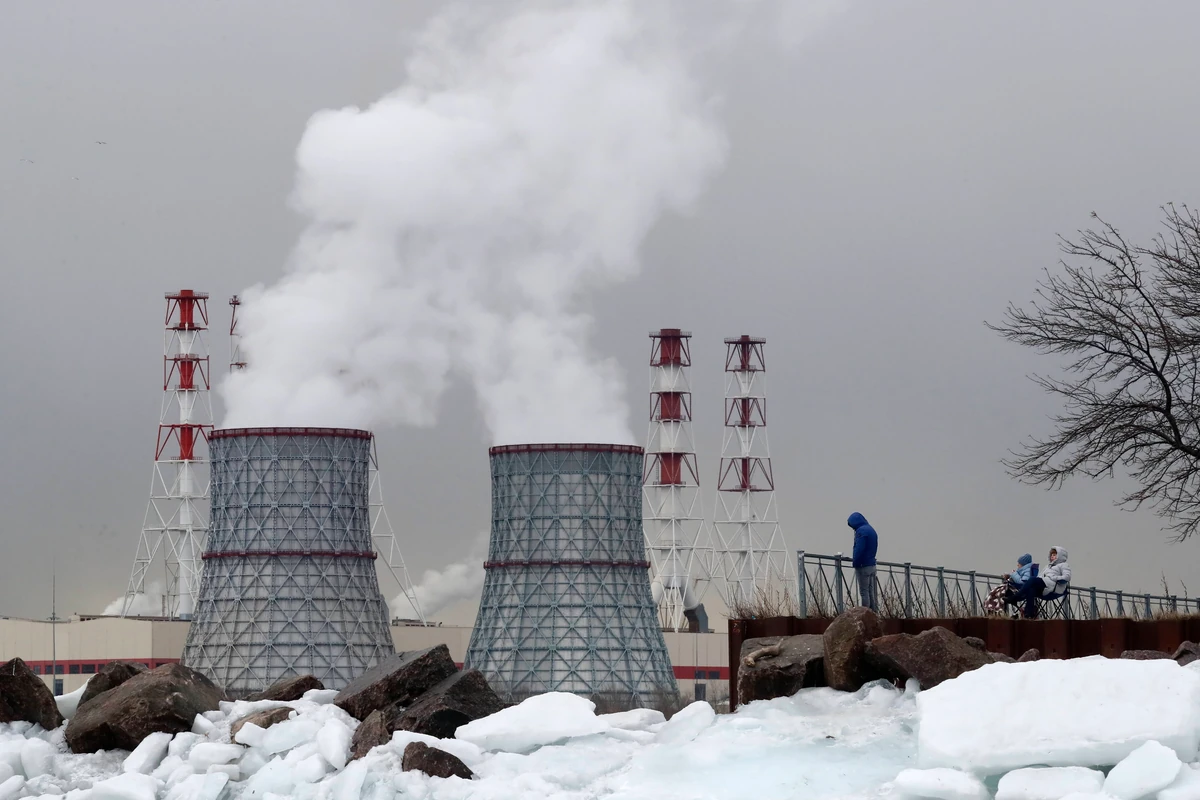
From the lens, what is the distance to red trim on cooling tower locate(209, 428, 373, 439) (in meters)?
46.9

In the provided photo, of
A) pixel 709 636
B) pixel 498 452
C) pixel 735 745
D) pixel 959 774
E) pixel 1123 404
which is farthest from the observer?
pixel 709 636

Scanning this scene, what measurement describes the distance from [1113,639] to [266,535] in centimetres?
Answer: 3710

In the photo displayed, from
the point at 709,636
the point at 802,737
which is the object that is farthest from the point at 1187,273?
the point at 709,636

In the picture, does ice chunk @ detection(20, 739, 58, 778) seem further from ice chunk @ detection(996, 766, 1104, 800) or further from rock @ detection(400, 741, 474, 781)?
ice chunk @ detection(996, 766, 1104, 800)

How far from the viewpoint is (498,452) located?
4741cm

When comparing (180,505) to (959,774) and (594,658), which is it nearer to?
(594,658)

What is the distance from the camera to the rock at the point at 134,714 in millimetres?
11312

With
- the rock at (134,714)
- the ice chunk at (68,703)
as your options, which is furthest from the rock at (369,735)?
the ice chunk at (68,703)

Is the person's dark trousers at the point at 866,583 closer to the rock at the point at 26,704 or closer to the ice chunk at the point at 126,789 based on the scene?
the ice chunk at the point at 126,789

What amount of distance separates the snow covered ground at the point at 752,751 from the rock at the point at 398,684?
22cm

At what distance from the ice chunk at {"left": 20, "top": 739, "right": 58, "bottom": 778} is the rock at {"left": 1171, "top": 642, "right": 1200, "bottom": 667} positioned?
291 inches

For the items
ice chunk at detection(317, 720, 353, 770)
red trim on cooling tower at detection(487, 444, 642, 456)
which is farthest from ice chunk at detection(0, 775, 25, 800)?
red trim on cooling tower at detection(487, 444, 642, 456)

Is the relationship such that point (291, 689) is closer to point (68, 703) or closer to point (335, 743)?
point (68, 703)

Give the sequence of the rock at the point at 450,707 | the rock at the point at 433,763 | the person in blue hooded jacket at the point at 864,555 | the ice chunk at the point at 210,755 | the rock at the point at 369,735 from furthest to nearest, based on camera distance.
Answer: the person in blue hooded jacket at the point at 864,555, the rock at the point at 450,707, the ice chunk at the point at 210,755, the rock at the point at 369,735, the rock at the point at 433,763
